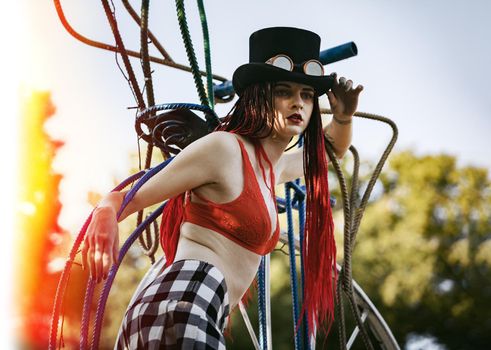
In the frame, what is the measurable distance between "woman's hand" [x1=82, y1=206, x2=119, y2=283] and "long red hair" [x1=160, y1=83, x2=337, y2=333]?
0.29 m

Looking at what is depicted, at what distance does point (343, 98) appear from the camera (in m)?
1.72

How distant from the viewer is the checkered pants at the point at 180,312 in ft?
4.30

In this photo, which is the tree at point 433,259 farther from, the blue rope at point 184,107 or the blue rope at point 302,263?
the blue rope at point 184,107

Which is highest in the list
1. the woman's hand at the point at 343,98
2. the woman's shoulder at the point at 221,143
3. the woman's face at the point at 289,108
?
the woman's hand at the point at 343,98

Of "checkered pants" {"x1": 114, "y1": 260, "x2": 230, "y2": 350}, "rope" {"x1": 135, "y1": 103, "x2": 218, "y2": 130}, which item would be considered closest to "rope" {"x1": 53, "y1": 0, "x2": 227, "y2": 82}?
"rope" {"x1": 135, "y1": 103, "x2": 218, "y2": 130}

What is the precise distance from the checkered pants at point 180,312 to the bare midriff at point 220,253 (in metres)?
0.03

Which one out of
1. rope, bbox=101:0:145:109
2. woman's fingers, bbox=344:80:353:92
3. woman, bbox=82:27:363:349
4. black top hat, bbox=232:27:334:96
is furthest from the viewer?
rope, bbox=101:0:145:109

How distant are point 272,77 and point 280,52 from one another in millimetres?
79

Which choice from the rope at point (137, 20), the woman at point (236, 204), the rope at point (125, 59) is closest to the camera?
the woman at point (236, 204)

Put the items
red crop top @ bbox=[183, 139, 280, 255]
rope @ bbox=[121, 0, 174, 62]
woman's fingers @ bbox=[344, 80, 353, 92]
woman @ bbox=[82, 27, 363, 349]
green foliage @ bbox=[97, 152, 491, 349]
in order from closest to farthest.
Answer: woman @ bbox=[82, 27, 363, 349]
red crop top @ bbox=[183, 139, 280, 255]
woman's fingers @ bbox=[344, 80, 353, 92]
rope @ bbox=[121, 0, 174, 62]
green foliage @ bbox=[97, 152, 491, 349]

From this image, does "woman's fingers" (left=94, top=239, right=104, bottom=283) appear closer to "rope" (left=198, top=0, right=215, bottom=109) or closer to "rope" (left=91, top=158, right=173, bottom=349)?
"rope" (left=91, top=158, right=173, bottom=349)

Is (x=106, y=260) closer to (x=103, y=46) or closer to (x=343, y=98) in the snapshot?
(x=343, y=98)

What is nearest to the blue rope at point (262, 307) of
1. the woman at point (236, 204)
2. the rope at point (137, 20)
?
the woman at point (236, 204)

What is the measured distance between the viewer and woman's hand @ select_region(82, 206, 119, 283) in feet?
4.03
